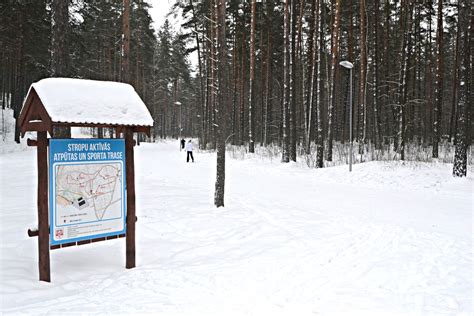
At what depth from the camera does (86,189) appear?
5.23m

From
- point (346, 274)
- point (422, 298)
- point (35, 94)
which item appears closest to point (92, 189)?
point (35, 94)

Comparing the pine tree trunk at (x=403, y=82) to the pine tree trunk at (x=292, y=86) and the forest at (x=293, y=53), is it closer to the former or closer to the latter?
the forest at (x=293, y=53)

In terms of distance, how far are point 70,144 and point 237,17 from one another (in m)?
25.3

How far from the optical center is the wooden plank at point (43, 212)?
4.76 meters

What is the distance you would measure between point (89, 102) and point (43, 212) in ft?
5.46

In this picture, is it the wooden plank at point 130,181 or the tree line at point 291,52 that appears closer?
the wooden plank at point 130,181

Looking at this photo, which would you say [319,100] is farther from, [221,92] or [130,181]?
[130,181]

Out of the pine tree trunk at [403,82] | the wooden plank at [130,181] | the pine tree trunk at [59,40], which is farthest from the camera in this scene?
the pine tree trunk at [403,82]

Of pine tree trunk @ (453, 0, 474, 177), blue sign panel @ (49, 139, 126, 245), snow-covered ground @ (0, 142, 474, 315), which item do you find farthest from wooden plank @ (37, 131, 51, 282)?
pine tree trunk @ (453, 0, 474, 177)

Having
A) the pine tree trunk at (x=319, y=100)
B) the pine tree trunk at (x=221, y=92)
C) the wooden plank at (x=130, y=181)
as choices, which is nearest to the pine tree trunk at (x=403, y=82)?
the pine tree trunk at (x=319, y=100)

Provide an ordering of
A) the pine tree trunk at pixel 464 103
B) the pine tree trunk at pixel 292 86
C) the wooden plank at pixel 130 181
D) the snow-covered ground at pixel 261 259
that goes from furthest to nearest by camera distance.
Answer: the pine tree trunk at pixel 292 86, the pine tree trunk at pixel 464 103, the wooden plank at pixel 130 181, the snow-covered ground at pixel 261 259

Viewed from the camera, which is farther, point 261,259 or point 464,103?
point 464,103

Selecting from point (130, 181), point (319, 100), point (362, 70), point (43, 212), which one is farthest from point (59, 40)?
point (362, 70)

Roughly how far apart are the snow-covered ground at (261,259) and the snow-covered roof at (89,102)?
230cm
